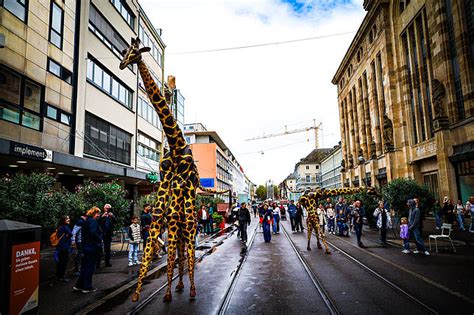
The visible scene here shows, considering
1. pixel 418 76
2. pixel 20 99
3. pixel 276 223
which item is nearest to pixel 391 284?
pixel 276 223

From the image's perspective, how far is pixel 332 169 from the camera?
66.0 meters

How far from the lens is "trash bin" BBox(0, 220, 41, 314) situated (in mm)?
4625

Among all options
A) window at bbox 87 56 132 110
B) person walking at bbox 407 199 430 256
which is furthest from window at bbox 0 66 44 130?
person walking at bbox 407 199 430 256

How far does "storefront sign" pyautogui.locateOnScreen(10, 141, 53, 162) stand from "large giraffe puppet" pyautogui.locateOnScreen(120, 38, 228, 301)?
7.86 m

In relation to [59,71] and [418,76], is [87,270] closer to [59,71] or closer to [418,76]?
[59,71]

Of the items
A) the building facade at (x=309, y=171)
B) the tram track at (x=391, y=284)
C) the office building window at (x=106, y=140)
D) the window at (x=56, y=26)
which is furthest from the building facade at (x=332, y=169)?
the window at (x=56, y=26)

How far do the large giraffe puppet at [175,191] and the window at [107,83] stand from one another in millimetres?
15521

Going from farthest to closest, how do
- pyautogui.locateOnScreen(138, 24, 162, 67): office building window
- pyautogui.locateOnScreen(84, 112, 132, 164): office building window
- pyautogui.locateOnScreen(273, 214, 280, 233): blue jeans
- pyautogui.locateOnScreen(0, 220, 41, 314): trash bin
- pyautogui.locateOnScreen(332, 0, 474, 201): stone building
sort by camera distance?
1. pyautogui.locateOnScreen(138, 24, 162, 67): office building window
2. pyautogui.locateOnScreen(273, 214, 280, 233): blue jeans
3. pyautogui.locateOnScreen(84, 112, 132, 164): office building window
4. pyautogui.locateOnScreen(332, 0, 474, 201): stone building
5. pyautogui.locateOnScreen(0, 220, 41, 314): trash bin

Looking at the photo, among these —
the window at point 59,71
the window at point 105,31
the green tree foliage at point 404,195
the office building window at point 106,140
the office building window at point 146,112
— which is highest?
the window at point 105,31

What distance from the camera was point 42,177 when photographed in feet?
32.8

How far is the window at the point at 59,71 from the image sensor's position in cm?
1655

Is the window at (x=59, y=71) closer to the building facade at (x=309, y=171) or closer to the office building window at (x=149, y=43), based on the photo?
the office building window at (x=149, y=43)

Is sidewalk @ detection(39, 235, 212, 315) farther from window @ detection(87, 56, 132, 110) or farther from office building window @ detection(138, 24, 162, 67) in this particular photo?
office building window @ detection(138, 24, 162, 67)

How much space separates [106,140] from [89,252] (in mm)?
15970
